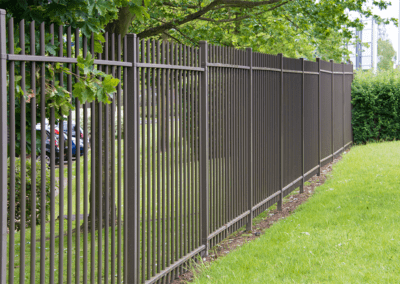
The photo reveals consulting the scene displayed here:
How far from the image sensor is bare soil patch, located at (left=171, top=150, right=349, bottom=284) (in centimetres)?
569

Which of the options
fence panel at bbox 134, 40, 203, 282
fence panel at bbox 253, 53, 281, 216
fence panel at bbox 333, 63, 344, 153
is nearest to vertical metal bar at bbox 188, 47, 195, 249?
fence panel at bbox 134, 40, 203, 282

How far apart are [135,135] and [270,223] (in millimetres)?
3972

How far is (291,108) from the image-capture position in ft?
28.1

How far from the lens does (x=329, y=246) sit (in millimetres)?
5484

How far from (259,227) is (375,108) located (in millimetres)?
10733

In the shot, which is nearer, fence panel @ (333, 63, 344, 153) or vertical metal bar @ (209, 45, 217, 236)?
vertical metal bar @ (209, 45, 217, 236)

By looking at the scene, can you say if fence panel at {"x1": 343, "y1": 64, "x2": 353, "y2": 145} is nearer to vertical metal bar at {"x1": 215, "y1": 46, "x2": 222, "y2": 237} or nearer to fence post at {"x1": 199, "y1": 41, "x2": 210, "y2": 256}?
vertical metal bar at {"x1": 215, "y1": 46, "x2": 222, "y2": 237}

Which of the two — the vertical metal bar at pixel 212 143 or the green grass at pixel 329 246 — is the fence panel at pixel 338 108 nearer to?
the green grass at pixel 329 246

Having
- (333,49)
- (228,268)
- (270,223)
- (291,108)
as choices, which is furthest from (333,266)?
(333,49)

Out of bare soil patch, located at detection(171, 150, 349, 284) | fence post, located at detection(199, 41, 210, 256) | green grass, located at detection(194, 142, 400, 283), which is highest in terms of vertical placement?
fence post, located at detection(199, 41, 210, 256)

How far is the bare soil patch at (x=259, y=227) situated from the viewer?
5.69 m

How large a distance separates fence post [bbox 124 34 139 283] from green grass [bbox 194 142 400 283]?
0.95 metres

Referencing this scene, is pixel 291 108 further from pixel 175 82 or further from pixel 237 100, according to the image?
pixel 175 82

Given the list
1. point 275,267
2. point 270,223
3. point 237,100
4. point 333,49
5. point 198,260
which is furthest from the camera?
point 333,49
